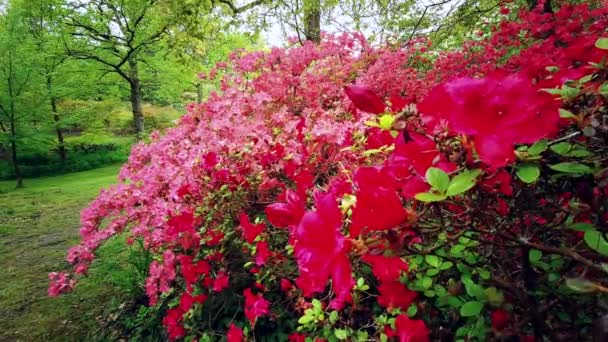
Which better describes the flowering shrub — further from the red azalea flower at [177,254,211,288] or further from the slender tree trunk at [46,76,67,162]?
the slender tree trunk at [46,76,67,162]

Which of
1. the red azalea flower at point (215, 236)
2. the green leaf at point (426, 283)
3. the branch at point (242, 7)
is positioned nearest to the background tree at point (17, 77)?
the branch at point (242, 7)

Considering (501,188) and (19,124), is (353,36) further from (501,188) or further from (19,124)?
(19,124)

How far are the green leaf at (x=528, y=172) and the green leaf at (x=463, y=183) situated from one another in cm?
8

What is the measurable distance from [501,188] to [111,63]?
559 inches

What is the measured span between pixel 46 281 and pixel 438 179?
510 centimetres

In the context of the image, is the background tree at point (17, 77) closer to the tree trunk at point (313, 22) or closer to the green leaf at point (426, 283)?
the tree trunk at point (313, 22)

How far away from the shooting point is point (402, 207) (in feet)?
1.93

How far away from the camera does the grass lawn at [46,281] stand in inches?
125

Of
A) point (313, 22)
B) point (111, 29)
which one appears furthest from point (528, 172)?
point (111, 29)

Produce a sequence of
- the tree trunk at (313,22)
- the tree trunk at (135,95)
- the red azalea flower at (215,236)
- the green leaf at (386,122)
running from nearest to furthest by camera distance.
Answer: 1. the green leaf at (386,122)
2. the red azalea flower at (215,236)
3. the tree trunk at (313,22)
4. the tree trunk at (135,95)

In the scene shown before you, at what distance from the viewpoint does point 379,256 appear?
65 cm

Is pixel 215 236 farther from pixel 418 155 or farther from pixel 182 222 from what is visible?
pixel 418 155

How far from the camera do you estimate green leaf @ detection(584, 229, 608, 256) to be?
0.60 metres

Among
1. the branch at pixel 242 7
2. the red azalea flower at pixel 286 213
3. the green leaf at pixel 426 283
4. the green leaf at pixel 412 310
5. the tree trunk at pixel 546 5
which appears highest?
the branch at pixel 242 7
